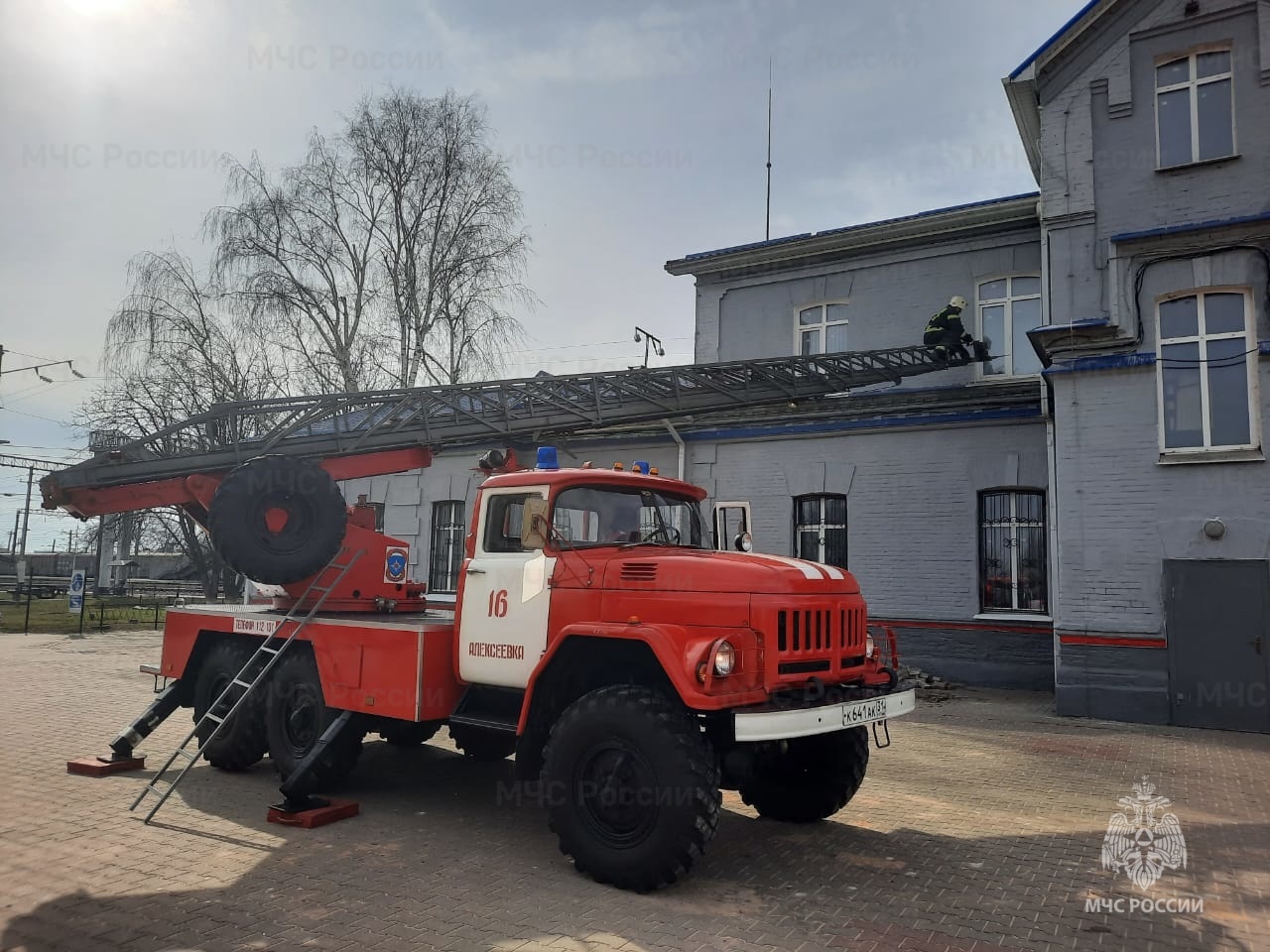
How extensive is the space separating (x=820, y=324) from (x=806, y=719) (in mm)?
14042

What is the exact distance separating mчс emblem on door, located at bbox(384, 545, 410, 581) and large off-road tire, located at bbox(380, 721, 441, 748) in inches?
53.3

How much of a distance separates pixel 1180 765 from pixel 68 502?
36.6 ft

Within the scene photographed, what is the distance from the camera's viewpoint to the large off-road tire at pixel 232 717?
7738 mm

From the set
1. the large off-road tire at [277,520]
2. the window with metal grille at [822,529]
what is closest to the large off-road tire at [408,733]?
the large off-road tire at [277,520]

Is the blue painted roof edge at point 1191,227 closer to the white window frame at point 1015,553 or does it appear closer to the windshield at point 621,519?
the white window frame at point 1015,553

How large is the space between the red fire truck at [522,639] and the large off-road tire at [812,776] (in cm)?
2

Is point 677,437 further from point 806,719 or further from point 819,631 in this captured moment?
point 806,719

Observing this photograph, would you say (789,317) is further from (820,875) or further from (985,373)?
(820,875)

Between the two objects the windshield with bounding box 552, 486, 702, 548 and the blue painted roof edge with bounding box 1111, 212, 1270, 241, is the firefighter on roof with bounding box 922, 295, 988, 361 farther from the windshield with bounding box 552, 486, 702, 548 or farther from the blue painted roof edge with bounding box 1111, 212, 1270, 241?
the windshield with bounding box 552, 486, 702, 548

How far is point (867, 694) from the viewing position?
5.57 meters

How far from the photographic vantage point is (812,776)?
654 centimetres

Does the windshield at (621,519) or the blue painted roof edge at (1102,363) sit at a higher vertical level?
the blue painted roof edge at (1102,363)

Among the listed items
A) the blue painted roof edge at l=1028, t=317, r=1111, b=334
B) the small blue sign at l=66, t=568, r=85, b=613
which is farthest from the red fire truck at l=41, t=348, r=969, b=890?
the small blue sign at l=66, t=568, r=85, b=613

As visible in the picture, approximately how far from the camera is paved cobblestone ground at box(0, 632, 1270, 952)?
4.53m
